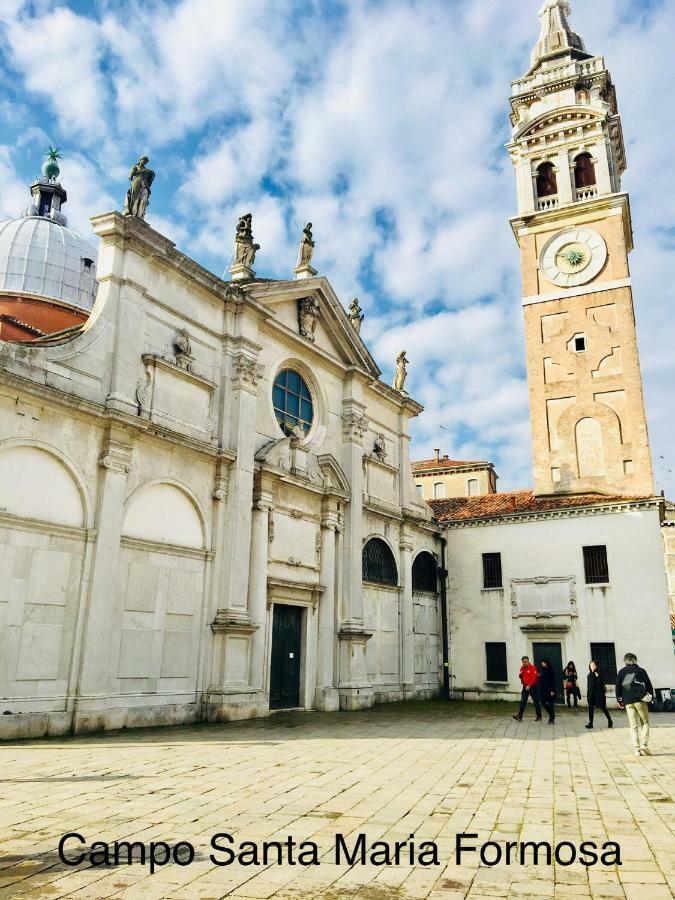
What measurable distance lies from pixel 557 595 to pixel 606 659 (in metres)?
2.67

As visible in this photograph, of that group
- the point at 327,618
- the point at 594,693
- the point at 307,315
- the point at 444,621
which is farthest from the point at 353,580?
the point at 307,315

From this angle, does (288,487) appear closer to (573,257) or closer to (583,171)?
(573,257)

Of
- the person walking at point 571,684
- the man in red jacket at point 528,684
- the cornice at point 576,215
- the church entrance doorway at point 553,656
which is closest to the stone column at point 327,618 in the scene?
the man in red jacket at point 528,684

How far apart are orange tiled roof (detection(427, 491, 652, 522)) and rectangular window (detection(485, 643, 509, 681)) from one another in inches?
194

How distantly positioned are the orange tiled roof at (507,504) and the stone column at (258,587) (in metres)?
12.1

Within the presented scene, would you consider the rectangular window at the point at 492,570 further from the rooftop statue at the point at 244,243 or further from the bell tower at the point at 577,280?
the rooftop statue at the point at 244,243

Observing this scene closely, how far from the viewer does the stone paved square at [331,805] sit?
4977mm

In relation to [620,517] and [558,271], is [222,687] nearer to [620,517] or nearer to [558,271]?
[620,517]

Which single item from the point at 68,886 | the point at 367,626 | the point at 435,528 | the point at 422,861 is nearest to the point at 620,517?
the point at 435,528

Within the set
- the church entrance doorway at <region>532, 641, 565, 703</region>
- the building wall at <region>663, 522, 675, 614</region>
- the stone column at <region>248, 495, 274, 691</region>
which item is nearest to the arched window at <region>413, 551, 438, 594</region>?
the church entrance doorway at <region>532, 641, 565, 703</region>

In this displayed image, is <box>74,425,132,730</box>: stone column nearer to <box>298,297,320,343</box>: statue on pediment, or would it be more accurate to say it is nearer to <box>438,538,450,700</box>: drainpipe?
<box>298,297,320,343</box>: statue on pediment

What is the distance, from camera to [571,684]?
22750 mm

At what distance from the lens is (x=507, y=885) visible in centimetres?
501

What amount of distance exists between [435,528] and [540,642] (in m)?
5.69
